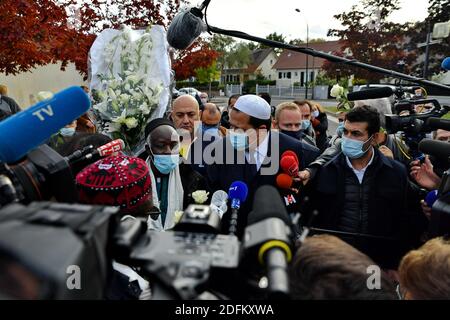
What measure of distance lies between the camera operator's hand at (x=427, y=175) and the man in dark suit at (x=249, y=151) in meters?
0.91

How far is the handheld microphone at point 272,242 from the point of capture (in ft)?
2.06

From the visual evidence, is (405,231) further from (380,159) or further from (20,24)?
(20,24)

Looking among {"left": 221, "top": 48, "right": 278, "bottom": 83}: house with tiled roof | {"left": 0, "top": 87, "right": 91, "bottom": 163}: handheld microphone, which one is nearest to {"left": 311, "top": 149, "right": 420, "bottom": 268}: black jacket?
{"left": 0, "top": 87, "right": 91, "bottom": 163}: handheld microphone

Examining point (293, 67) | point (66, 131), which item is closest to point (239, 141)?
point (66, 131)

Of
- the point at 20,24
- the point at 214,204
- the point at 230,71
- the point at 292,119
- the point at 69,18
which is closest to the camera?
the point at 214,204

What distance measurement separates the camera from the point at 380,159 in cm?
269

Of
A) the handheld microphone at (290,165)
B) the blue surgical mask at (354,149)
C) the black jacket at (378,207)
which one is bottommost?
the black jacket at (378,207)

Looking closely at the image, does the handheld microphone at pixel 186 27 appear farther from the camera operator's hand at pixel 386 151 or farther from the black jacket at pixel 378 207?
the camera operator's hand at pixel 386 151

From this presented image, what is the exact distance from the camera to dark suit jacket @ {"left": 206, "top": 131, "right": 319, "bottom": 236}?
282 centimetres

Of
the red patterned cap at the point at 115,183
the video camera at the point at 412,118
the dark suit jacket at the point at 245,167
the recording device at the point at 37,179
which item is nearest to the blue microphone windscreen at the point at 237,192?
the dark suit jacket at the point at 245,167

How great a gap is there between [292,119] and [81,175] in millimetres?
2799

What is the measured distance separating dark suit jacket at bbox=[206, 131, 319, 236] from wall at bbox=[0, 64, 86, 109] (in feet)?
35.9

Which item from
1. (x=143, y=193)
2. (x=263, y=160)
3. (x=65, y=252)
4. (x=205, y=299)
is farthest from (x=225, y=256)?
(x=263, y=160)

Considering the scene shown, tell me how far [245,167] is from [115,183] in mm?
1382
